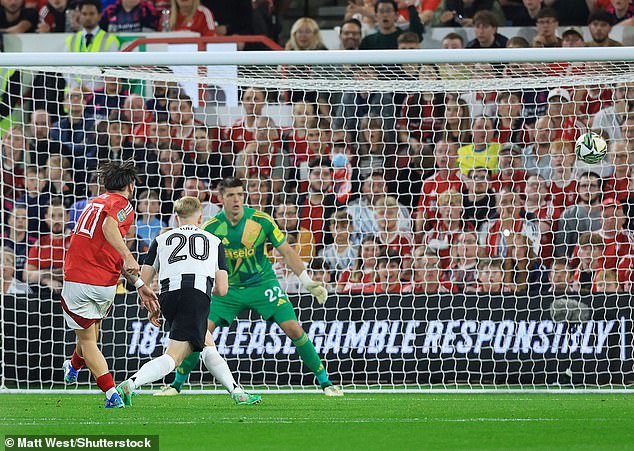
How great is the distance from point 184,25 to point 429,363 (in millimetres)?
6163

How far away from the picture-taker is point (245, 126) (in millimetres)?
13305

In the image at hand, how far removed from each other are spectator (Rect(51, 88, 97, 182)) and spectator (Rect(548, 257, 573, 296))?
522 centimetres

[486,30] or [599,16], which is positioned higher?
[599,16]

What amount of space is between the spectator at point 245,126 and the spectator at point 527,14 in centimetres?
365

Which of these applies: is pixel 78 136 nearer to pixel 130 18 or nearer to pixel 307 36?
pixel 130 18

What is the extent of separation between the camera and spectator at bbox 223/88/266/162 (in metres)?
13.1

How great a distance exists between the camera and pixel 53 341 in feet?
38.1

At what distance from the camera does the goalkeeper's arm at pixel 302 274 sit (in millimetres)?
10297

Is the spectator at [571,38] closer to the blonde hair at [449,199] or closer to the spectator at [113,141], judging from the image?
the blonde hair at [449,199]

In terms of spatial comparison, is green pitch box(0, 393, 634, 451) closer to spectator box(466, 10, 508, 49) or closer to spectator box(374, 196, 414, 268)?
spectator box(374, 196, 414, 268)

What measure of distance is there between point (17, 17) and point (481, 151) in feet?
22.0

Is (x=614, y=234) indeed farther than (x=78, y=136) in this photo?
No

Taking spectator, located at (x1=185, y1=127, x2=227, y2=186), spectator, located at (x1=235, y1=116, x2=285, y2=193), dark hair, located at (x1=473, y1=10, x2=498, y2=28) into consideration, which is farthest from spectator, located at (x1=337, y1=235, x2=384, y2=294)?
dark hair, located at (x1=473, y1=10, x2=498, y2=28)
